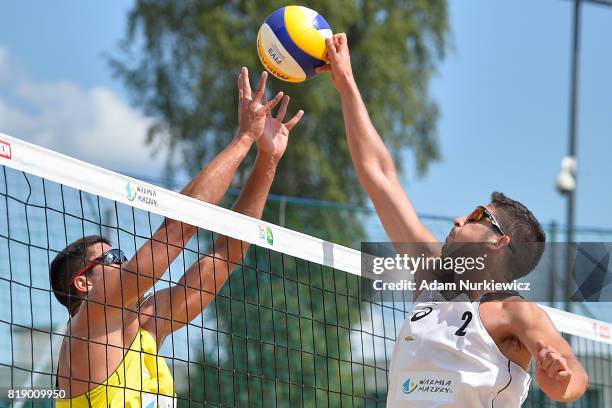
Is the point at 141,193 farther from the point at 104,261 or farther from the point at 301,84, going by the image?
the point at 301,84

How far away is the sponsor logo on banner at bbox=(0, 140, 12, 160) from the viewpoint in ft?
12.6

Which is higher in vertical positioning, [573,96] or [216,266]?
[573,96]

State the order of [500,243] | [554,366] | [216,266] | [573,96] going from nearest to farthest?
[554,366], [500,243], [216,266], [573,96]

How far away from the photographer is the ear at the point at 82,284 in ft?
13.7

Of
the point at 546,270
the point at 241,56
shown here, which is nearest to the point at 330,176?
the point at 241,56

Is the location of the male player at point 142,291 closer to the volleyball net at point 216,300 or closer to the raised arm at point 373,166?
the volleyball net at point 216,300

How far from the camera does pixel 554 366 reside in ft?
10.7

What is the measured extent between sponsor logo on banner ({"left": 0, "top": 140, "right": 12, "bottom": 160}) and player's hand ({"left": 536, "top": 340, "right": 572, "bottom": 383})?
194 cm

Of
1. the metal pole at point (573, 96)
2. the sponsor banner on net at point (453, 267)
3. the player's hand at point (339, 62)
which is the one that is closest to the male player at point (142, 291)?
the player's hand at point (339, 62)

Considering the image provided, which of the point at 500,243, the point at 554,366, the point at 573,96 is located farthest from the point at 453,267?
the point at 573,96

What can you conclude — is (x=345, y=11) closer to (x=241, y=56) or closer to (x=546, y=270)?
(x=241, y=56)

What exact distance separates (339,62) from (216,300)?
217 inches

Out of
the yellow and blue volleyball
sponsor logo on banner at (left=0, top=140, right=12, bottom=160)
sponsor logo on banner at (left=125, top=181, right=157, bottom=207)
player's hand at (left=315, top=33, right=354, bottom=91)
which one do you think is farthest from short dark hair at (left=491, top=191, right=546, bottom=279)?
sponsor logo on banner at (left=0, top=140, right=12, bottom=160)

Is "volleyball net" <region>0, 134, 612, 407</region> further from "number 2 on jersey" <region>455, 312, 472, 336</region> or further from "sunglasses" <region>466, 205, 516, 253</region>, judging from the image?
"number 2 on jersey" <region>455, 312, 472, 336</region>
